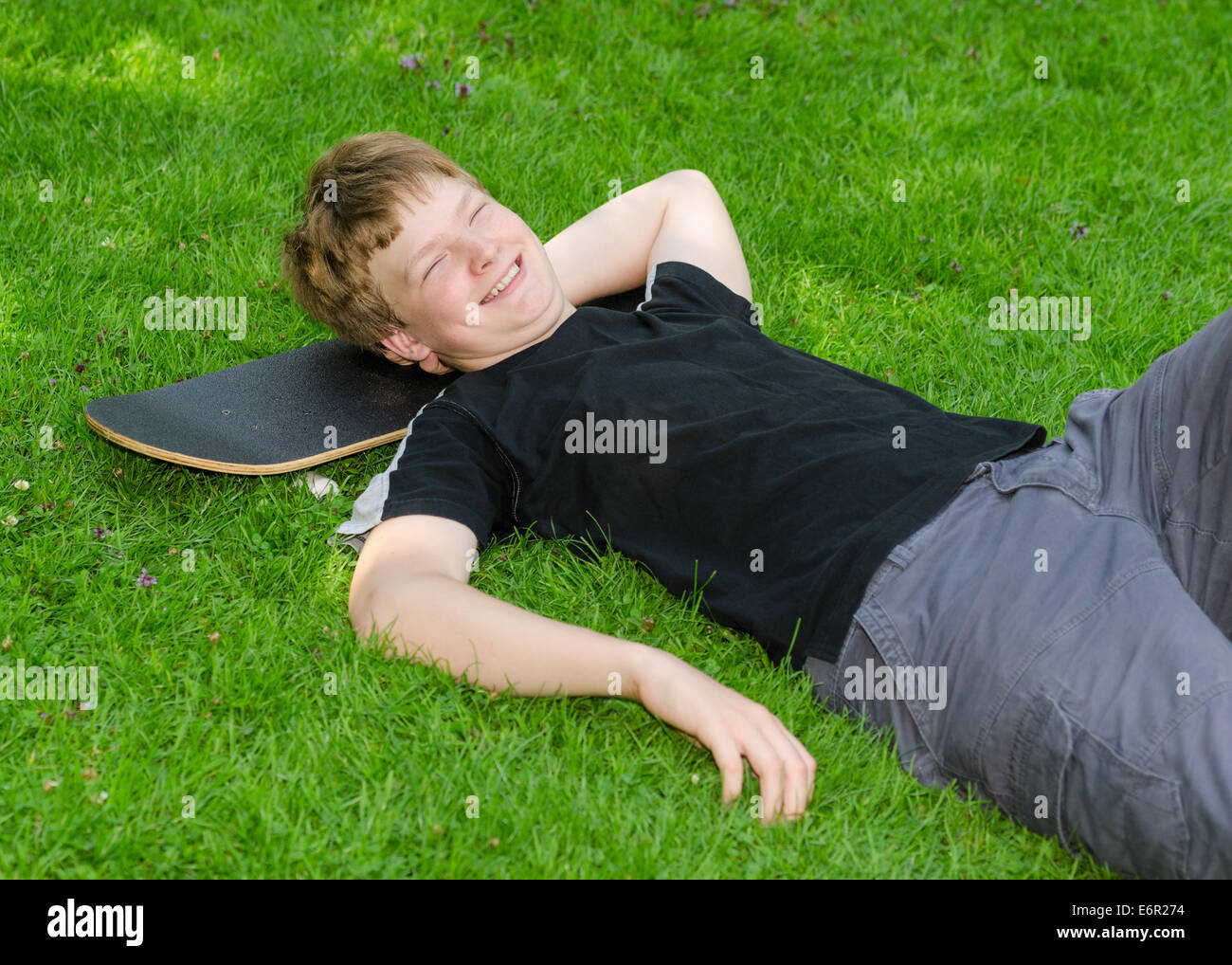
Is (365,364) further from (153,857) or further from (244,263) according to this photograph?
(153,857)

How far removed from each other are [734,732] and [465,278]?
1.30 m

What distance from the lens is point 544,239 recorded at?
4062mm

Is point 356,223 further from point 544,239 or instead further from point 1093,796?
point 1093,796

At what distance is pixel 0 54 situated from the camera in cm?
445

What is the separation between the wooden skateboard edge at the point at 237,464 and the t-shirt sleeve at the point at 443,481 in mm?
308

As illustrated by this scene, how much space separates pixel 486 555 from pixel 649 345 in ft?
2.17

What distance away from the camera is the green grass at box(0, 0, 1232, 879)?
2.17 meters

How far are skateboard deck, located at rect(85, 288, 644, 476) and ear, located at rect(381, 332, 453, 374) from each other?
0.52ft

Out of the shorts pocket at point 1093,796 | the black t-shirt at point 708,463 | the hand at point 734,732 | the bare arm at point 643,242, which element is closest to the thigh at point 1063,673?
the shorts pocket at point 1093,796

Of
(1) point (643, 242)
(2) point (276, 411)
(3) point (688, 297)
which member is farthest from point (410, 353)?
(1) point (643, 242)

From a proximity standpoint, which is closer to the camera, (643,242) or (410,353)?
(410,353)

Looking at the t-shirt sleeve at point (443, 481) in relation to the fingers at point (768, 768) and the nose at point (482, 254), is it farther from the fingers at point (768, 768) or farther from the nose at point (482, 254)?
the fingers at point (768, 768)

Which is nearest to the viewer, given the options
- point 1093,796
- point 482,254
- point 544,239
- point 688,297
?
point 1093,796

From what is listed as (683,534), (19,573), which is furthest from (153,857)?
(683,534)
